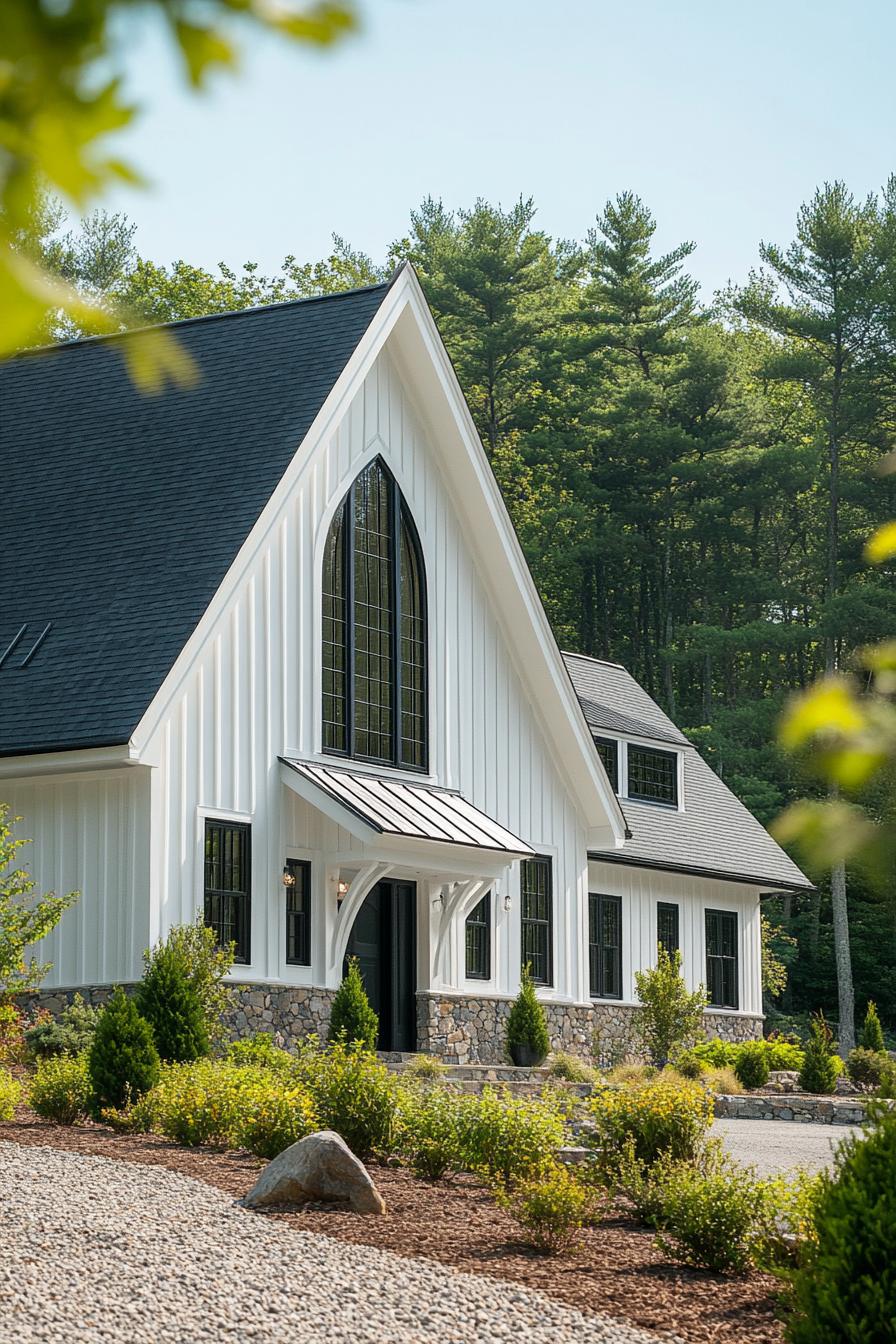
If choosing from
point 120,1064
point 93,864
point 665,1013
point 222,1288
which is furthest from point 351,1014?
point 222,1288

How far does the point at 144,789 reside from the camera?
1681 cm

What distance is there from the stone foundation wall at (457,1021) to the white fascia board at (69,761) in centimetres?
221

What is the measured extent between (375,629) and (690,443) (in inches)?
1129

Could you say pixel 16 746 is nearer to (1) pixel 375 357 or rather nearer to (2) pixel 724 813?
(1) pixel 375 357

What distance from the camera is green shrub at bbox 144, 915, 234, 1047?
16203mm

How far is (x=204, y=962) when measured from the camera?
53.6 ft

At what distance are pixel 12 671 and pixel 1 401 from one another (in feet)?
21.0

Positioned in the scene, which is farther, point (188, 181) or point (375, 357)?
point (375, 357)

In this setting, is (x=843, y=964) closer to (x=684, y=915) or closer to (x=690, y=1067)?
(x=684, y=915)

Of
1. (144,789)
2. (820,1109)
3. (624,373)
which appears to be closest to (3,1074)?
(144,789)

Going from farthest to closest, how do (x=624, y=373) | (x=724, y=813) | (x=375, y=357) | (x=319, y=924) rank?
1. (x=624, y=373)
2. (x=724, y=813)
3. (x=375, y=357)
4. (x=319, y=924)

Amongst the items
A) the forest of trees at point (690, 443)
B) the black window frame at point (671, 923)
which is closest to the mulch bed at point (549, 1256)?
the black window frame at point (671, 923)

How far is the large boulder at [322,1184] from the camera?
9.05m

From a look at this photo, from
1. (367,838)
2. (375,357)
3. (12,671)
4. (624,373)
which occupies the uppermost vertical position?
(624,373)
